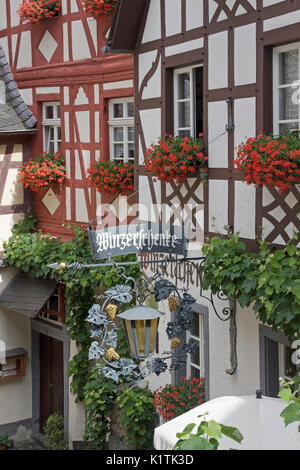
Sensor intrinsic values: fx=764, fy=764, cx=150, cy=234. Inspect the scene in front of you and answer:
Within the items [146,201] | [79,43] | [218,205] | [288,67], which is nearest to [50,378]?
[146,201]

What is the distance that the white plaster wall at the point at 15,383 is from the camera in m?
13.3

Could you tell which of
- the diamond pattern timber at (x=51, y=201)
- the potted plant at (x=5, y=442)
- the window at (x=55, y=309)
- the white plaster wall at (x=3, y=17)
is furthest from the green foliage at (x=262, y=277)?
the white plaster wall at (x=3, y=17)

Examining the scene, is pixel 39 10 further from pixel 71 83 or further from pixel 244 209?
pixel 244 209

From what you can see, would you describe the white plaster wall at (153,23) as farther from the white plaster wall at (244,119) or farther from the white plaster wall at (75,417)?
the white plaster wall at (75,417)

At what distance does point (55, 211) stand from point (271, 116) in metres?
5.66

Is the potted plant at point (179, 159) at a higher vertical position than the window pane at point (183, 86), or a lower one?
lower

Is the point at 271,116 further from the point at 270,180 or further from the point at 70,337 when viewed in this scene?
the point at 70,337

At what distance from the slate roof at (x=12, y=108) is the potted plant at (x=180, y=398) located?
5.32m

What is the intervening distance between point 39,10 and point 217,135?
500 cm

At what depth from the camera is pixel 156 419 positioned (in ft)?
32.5

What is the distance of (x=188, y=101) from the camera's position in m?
9.01

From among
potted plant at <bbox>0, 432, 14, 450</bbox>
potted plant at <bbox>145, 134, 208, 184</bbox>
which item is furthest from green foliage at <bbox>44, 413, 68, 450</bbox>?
potted plant at <bbox>145, 134, 208, 184</bbox>

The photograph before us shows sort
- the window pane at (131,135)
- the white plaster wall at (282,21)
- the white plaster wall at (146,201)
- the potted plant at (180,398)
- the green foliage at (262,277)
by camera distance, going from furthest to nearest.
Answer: the window pane at (131,135), the white plaster wall at (146,201), the potted plant at (180,398), the white plaster wall at (282,21), the green foliage at (262,277)

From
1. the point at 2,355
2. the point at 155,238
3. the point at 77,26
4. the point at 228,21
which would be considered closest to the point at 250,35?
the point at 228,21
